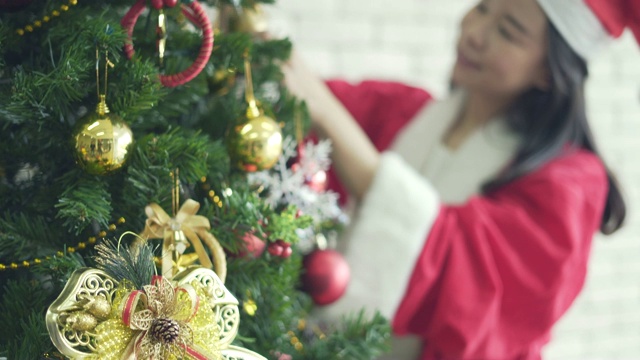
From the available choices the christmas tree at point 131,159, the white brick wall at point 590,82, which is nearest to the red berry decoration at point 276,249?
the christmas tree at point 131,159

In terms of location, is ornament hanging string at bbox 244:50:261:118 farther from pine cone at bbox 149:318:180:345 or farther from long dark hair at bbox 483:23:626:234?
long dark hair at bbox 483:23:626:234

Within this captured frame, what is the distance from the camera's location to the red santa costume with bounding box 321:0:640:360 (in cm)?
89

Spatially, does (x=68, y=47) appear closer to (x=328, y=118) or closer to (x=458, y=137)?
(x=328, y=118)

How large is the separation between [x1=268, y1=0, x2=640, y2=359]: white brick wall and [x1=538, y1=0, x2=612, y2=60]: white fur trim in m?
0.57

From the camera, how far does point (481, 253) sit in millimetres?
896

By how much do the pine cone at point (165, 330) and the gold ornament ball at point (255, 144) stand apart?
21 centimetres

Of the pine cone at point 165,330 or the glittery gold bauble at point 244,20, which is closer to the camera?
the pine cone at point 165,330

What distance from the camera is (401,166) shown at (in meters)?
0.92

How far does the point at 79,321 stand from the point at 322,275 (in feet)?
1.34

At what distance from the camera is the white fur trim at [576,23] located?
96 centimetres

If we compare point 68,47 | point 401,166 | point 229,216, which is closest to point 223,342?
point 229,216

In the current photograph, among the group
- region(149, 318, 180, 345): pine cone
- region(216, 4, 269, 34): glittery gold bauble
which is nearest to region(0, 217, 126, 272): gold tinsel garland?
region(149, 318, 180, 345): pine cone

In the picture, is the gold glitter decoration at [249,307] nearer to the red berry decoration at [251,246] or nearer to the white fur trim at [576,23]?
the red berry decoration at [251,246]

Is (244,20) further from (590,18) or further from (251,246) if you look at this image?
(590,18)
